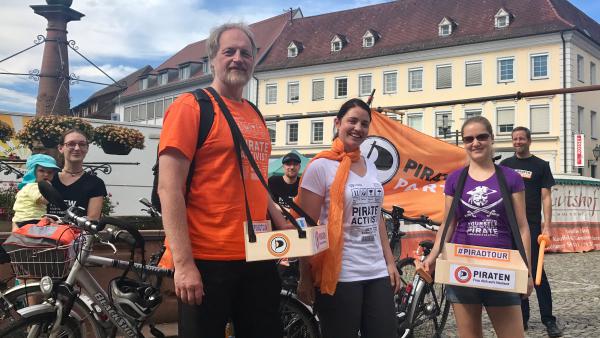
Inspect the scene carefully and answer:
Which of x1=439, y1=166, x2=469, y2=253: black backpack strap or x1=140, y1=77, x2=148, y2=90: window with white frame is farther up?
x1=140, y1=77, x2=148, y2=90: window with white frame

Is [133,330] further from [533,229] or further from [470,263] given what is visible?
[533,229]

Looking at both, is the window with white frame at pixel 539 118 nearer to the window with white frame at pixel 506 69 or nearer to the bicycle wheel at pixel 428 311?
the window with white frame at pixel 506 69

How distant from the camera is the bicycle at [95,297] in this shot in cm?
A: 328

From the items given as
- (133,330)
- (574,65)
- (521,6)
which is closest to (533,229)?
(133,330)

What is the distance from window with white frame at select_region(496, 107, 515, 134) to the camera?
39375 mm

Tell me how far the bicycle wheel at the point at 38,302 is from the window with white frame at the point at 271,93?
153 ft

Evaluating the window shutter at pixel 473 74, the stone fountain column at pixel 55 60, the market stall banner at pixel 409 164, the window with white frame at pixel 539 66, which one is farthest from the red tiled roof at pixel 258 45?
the market stall banner at pixel 409 164

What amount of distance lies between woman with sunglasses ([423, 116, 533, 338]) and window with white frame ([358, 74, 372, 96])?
42088 mm

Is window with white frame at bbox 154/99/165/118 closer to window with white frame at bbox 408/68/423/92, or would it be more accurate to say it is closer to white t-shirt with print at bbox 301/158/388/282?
window with white frame at bbox 408/68/423/92

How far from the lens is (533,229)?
6004mm

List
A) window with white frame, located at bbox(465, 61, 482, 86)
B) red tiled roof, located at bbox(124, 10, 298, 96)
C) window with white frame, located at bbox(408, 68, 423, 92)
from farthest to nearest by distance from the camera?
red tiled roof, located at bbox(124, 10, 298, 96) < window with white frame, located at bbox(408, 68, 423, 92) < window with white frame, located at bbox(465, 61, 482, 86)

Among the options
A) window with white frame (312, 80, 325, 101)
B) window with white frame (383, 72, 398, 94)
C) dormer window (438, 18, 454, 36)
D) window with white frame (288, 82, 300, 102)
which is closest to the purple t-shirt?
window with white frame (383, 72, 398, 94)

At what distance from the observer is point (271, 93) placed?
5028cm

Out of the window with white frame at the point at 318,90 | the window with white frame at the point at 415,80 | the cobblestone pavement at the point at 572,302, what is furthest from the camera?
the window with white frame at the point at 318,90
